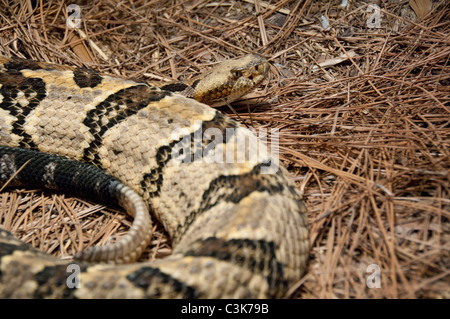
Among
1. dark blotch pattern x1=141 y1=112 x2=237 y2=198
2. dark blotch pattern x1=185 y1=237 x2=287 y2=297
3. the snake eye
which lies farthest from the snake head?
dark blotch pattern x1=185 y1=237 x2=287 y2=297

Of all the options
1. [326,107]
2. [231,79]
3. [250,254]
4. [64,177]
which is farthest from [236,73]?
[250,254]

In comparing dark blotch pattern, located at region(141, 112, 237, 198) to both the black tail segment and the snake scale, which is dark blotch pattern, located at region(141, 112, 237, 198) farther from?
the black tail segment

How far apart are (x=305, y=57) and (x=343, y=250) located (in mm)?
1870

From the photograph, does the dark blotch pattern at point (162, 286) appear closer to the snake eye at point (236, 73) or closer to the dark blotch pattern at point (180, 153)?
the dark blotch pattern at point (180, 153)

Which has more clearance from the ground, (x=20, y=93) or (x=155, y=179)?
(x=20, y=93)

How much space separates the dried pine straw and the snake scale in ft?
0.65

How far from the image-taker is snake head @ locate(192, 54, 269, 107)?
291 cm

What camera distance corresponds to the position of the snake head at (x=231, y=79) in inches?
114

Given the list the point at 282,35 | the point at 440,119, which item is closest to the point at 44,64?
the point at 282,35

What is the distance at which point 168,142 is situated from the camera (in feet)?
7.52

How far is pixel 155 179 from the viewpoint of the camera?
2350 millimetres

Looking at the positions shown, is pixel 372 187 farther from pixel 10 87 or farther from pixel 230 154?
pixel 10 87

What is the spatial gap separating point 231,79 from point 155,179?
1014 mm

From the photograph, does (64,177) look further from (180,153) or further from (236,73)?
(236,73)
